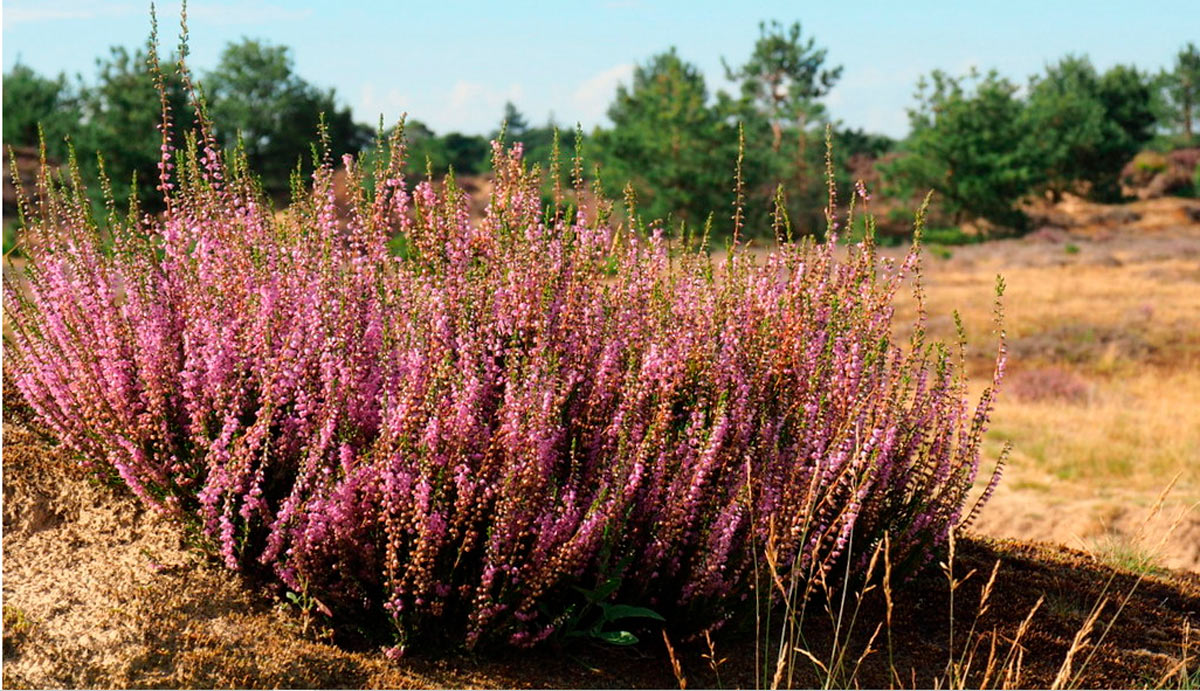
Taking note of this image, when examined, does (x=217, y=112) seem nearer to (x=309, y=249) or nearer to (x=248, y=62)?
(x=248, y=62)

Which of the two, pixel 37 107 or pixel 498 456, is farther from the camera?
pixel 37 107

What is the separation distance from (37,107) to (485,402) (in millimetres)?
39649

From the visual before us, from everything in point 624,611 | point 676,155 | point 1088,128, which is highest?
point 1088,128

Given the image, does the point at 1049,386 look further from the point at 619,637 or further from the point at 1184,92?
the point at 1184,92

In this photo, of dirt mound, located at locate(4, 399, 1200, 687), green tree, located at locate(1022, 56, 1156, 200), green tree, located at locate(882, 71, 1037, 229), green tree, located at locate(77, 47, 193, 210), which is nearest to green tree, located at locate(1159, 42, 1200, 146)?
green tree, located at locate(1022, 56, 1156, 200)

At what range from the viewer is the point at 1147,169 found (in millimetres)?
59344

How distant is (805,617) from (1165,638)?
163cm

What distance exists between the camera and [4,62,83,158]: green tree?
112 ft

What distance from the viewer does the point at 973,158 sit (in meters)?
42.3

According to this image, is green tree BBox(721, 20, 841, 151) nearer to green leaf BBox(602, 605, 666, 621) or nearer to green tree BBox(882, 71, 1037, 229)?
green tree BBox(882, 71, 1037, 229)

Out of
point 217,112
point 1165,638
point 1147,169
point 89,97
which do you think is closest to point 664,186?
point 217,112

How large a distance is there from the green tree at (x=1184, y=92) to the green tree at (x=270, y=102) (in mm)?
49154

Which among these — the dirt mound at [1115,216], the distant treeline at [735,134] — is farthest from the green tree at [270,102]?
the dirt mound at [1115,216]

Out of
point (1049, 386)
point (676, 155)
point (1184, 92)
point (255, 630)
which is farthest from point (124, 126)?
point (1184, 92)
